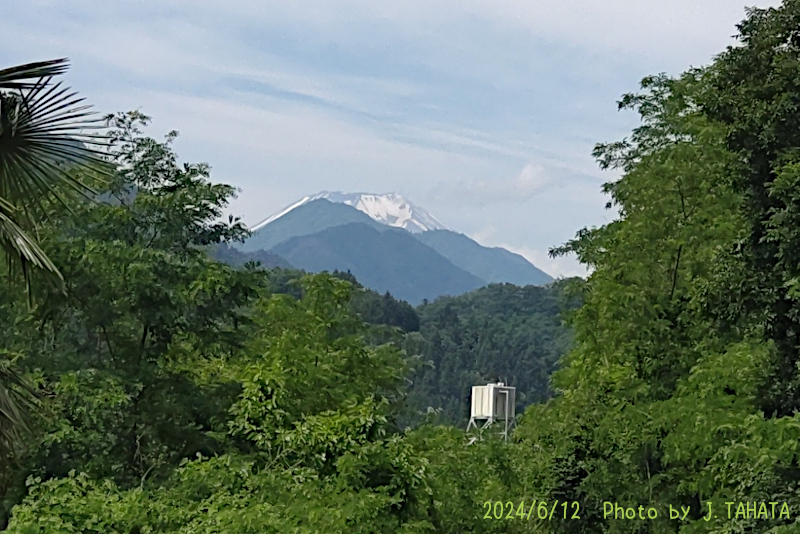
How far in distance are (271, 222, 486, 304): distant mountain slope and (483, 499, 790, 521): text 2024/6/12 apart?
146 metres

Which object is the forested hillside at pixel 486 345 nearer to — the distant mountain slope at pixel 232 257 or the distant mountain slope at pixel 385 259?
the distant mountain slope at pixel 232 257

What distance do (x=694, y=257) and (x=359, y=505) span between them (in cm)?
668

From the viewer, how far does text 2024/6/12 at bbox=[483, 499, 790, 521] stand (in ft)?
28.0

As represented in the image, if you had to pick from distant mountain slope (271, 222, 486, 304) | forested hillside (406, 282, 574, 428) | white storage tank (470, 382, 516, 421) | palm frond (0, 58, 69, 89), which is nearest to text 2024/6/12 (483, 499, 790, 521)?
white storage tank (470, 382, 516, 421)

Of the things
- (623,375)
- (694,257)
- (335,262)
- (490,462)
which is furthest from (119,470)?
(335,262)

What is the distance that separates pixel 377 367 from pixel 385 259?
16452 cm

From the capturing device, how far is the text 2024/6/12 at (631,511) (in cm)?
854

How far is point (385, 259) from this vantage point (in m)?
178

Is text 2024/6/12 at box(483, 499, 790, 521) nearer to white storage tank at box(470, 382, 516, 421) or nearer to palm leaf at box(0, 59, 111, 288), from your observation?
white storage tank at box(470, 382, 516, 421)

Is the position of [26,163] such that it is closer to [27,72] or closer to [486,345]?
[27,72]

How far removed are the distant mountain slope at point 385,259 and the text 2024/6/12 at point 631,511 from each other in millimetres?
146005

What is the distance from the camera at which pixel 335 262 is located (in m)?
168

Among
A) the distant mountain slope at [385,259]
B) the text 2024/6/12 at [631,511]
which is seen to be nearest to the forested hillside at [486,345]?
the text 2024/6/12 at [631,511]

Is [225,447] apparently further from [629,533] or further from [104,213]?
[629,533]
